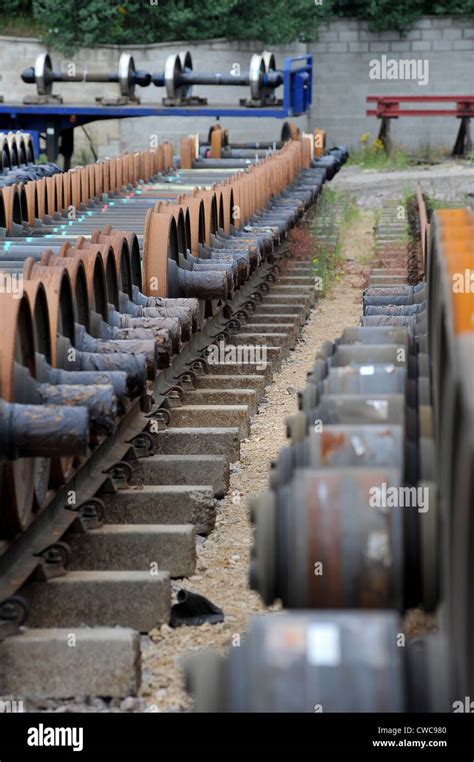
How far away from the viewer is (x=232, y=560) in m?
5.03

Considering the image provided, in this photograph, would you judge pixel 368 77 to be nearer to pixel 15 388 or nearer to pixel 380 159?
pixel 380 159

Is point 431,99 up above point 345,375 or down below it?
above

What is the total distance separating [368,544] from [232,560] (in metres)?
2.15

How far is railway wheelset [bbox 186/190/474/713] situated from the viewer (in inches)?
97.8

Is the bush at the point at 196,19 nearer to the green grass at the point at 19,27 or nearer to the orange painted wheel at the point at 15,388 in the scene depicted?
the green grass at the point at 19,27

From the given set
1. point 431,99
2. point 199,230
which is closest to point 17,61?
point 431,99

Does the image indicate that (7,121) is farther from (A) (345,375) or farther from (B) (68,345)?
(A) (345,375)

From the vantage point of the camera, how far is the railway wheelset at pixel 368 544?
2484 mm

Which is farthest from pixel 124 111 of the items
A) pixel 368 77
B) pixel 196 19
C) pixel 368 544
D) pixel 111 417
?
pixel 368 544

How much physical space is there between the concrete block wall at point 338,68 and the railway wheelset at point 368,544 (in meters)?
Result: 21.3

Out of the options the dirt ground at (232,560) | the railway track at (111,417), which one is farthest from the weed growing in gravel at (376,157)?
the dirt ground at (232,560)

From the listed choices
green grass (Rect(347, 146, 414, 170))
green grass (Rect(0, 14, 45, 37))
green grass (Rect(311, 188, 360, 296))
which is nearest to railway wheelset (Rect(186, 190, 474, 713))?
green grass (Rect(311, 188, 360, 296))
